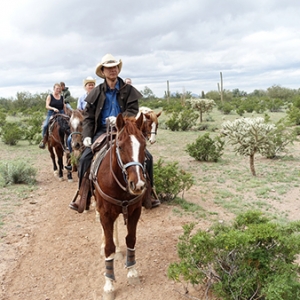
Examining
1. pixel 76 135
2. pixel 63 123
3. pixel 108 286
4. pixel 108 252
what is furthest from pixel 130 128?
pixel 63 123

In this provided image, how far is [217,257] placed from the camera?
3.65 m

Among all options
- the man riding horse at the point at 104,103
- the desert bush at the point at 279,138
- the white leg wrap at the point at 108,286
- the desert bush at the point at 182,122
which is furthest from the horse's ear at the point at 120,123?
the desert bush at the point at 182,122

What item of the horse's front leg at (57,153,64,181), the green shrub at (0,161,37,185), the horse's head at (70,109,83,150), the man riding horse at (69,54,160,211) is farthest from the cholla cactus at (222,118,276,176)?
the green shrub at (0,161,37,185)

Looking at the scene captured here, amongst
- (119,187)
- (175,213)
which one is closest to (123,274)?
(119,187)

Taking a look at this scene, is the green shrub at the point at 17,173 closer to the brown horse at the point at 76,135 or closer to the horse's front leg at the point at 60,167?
the horse's front leg at the point at 60,167

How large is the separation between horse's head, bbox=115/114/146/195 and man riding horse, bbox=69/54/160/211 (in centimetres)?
118

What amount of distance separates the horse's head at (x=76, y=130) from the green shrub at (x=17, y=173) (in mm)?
2498

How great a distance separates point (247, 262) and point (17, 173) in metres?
7.65

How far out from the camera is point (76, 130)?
8039 mm

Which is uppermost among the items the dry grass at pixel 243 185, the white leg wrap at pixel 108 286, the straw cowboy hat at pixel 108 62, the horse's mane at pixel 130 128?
the straw cowboy hat at pixel 108 62

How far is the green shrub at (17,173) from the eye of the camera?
30.8 ft

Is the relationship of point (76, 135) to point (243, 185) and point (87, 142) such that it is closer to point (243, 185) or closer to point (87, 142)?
point (87, 142)

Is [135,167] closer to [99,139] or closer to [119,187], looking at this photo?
[119,187]

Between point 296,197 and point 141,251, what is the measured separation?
433 cm
